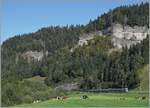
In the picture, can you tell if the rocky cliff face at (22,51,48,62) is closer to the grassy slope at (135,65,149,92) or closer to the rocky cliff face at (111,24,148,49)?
the rocky cliff face at (111,24,148,49)

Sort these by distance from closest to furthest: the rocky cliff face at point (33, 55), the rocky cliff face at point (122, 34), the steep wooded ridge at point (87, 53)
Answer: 1. the steep wooded ridge at point (87, 53)
2. the rocky cliff face at point (122, 34)
3. the rocky cliff face at point (33, 55)

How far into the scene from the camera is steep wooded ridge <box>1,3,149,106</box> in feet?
314

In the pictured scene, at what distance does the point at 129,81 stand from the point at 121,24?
6804 cm

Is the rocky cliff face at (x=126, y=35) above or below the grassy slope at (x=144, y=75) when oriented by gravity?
above

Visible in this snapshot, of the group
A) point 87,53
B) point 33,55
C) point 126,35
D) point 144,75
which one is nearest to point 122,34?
point 126,35

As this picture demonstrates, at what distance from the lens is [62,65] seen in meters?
118

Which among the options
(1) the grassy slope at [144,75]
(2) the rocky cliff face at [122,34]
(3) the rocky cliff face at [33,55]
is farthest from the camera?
(3) the rocky cliff face at [33,55]

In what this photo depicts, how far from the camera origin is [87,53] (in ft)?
422

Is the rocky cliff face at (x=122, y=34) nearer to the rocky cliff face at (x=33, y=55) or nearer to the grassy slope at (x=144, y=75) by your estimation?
the rocky cliff face at (x=33, y=55)

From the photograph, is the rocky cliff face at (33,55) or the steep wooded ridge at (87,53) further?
the rocky cliff face at (33,55)

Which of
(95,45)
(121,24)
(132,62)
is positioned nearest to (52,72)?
(132,62)

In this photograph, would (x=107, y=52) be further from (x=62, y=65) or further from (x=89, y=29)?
(x=89, y=29)

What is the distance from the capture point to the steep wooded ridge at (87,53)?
95562mm

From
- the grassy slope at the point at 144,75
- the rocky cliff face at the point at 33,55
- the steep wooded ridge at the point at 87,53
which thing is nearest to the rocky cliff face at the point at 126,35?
the steep wooded ridge at the point at 87,53
